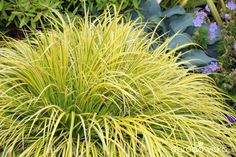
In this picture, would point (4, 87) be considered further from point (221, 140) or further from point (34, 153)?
point (221, 140)

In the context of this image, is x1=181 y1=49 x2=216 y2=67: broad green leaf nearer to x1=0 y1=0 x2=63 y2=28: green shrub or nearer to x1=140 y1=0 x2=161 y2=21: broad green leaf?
x1=140 y1=0 x2=161 y2=21: broad green leaf

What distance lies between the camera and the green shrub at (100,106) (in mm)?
1837

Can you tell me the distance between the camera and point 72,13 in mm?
2771

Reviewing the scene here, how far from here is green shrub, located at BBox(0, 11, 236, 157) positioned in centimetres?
184

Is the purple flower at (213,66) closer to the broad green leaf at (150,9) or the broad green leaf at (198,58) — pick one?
the broad green leaf at (198,58)

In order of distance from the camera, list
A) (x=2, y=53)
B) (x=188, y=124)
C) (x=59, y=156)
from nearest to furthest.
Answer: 1. (x=59, y=156)
2. (x=188, y=124)
3. (x=2, y=53)

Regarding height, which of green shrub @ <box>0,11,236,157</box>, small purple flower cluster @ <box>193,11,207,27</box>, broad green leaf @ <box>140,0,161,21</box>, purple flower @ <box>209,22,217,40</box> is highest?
broad green leaf @ <box>140,0,161,21</box>

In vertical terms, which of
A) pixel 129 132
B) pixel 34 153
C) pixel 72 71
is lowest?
pixel 34 153

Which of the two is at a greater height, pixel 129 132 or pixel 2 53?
pixel 2 53

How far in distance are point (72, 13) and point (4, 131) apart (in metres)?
1.12

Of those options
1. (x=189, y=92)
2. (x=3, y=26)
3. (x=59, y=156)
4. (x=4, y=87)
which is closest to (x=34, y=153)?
(x=59, y=156)

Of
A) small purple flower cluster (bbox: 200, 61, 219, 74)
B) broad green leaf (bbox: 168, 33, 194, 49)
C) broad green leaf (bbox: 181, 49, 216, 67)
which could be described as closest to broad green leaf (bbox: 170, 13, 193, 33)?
broad green leaf (bbox: 168, 33, 194, 49)

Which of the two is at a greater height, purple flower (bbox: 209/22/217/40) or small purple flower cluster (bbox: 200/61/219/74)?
purple flower (bbox: 209/22/217/40)

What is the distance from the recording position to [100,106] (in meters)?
2.00
